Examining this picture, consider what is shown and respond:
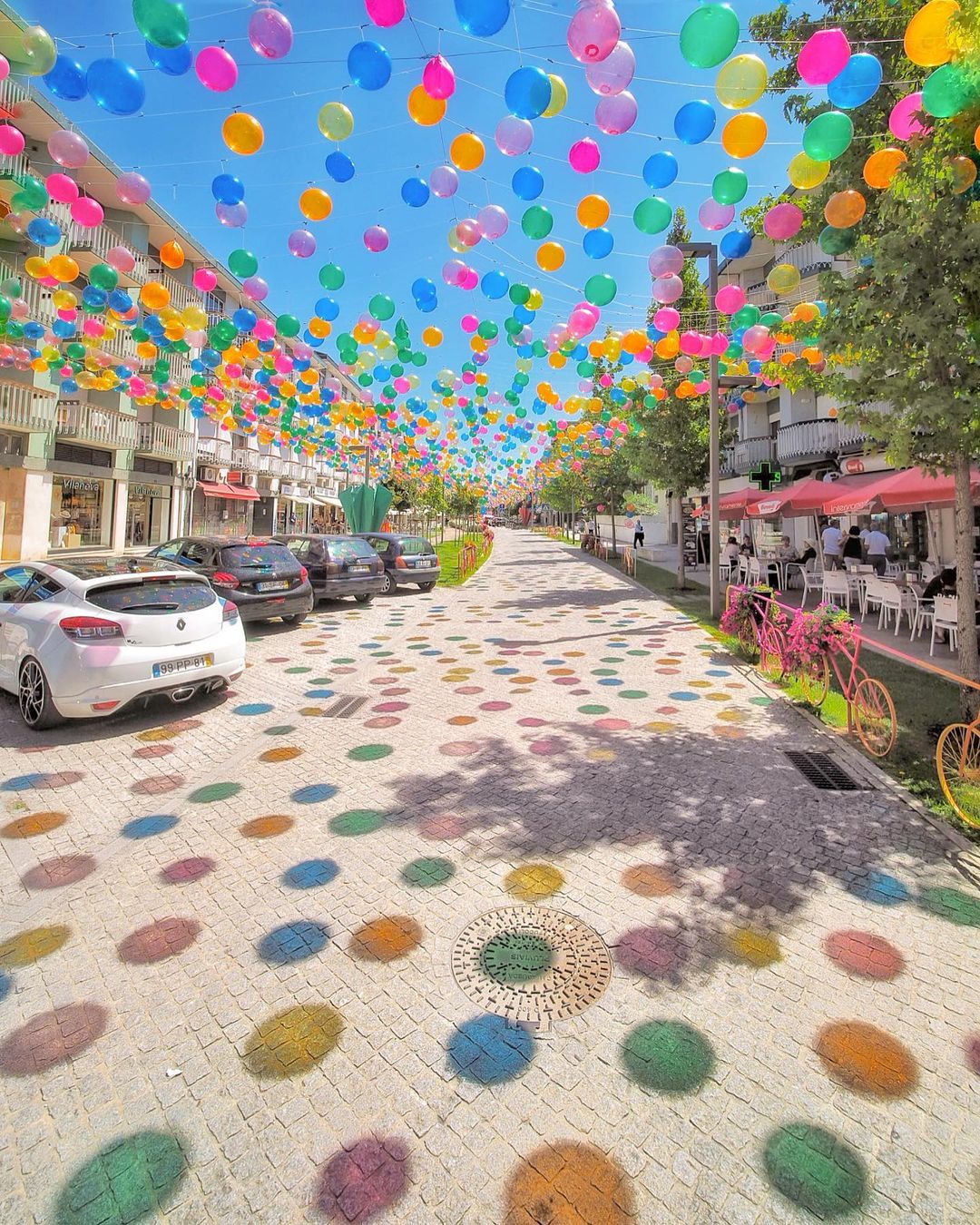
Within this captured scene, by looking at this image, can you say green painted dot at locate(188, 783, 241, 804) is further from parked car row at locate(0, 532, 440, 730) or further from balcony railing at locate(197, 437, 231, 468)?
balcony railing at locate(197, 437, 231, 468)

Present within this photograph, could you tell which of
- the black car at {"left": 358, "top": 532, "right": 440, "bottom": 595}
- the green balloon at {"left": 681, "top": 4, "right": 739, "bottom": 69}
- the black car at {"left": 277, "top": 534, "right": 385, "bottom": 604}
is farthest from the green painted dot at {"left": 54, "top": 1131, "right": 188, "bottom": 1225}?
the black car at {"left": 358, "top": 532, "right": 440, "bottom": 595}

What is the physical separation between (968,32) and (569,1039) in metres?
6.17

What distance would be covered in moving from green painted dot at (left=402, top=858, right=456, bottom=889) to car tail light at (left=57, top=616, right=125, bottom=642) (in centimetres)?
376

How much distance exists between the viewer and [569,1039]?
7.55 ft

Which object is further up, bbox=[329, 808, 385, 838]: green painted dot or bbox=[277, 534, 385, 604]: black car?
bbox=[277, 534, 385, 604]: black car

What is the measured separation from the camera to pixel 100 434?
2442 cm

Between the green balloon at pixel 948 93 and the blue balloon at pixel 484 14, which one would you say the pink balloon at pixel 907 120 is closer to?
the green balloon at pixel 948 93

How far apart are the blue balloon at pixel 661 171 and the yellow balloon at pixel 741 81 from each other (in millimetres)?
957

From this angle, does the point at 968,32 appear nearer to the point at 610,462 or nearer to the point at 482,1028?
the point at 482,1028

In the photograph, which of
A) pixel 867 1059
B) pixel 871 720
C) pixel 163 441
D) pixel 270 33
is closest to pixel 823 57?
pixel 270 33

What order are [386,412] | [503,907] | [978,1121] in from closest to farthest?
[978,1121] < [503,907] < [386,412]

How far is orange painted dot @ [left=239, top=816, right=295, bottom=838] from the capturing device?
3.85m

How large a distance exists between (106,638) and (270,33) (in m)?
5.08

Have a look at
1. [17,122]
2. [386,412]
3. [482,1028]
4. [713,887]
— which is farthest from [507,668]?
[17,122]
